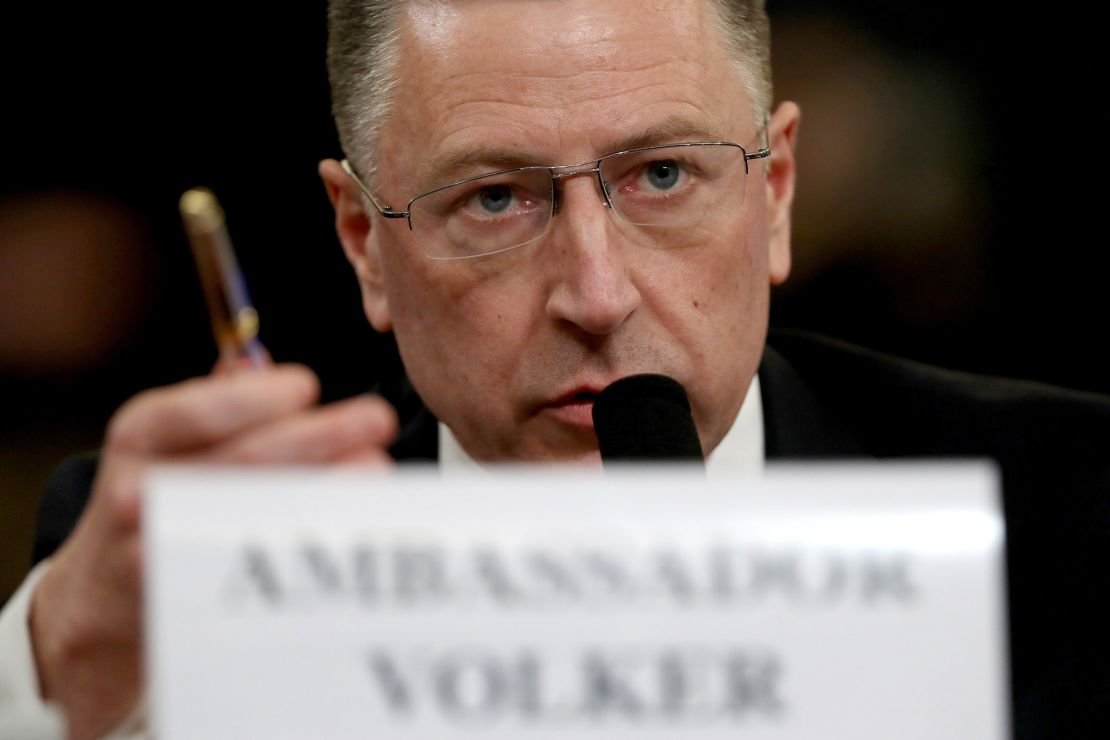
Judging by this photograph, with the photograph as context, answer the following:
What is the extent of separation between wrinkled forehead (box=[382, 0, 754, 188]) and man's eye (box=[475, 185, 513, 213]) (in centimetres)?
6

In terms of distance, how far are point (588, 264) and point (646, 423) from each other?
36 cm

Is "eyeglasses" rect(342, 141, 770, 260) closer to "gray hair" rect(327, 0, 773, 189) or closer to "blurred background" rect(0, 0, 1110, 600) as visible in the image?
"gray hair" rect(327, 0, 773, 189)

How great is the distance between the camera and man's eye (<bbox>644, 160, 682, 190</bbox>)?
1.55m

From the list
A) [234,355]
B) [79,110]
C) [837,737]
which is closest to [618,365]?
[234,355]

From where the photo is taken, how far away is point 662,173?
1.56 m

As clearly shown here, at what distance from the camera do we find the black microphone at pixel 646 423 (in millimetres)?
1080

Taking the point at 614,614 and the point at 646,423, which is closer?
the point at 614,614

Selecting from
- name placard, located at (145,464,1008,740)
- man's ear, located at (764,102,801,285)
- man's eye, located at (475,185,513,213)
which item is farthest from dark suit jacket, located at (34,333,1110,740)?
name placard, located at (145,464,1008,740)

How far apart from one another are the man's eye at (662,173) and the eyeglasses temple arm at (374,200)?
0.32m

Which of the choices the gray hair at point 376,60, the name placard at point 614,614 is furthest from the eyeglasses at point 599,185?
the name placard at point 614,614

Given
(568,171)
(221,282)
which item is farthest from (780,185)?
(221,282)

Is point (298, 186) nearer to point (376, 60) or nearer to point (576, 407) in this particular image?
point (376, 60)

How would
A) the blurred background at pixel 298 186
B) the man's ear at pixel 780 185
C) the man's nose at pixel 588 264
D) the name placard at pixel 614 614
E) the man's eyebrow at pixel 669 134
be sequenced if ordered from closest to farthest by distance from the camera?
the name placard at pixel 614 614 → the man's nose at pixel 588 264 → the man's eyebrow at pixel 669 134 → the man's ear at pixel 780 185 → the blurred background at pixel 298 186

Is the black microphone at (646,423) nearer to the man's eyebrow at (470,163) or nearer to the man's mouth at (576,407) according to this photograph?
the man's mouth at (576,407)
